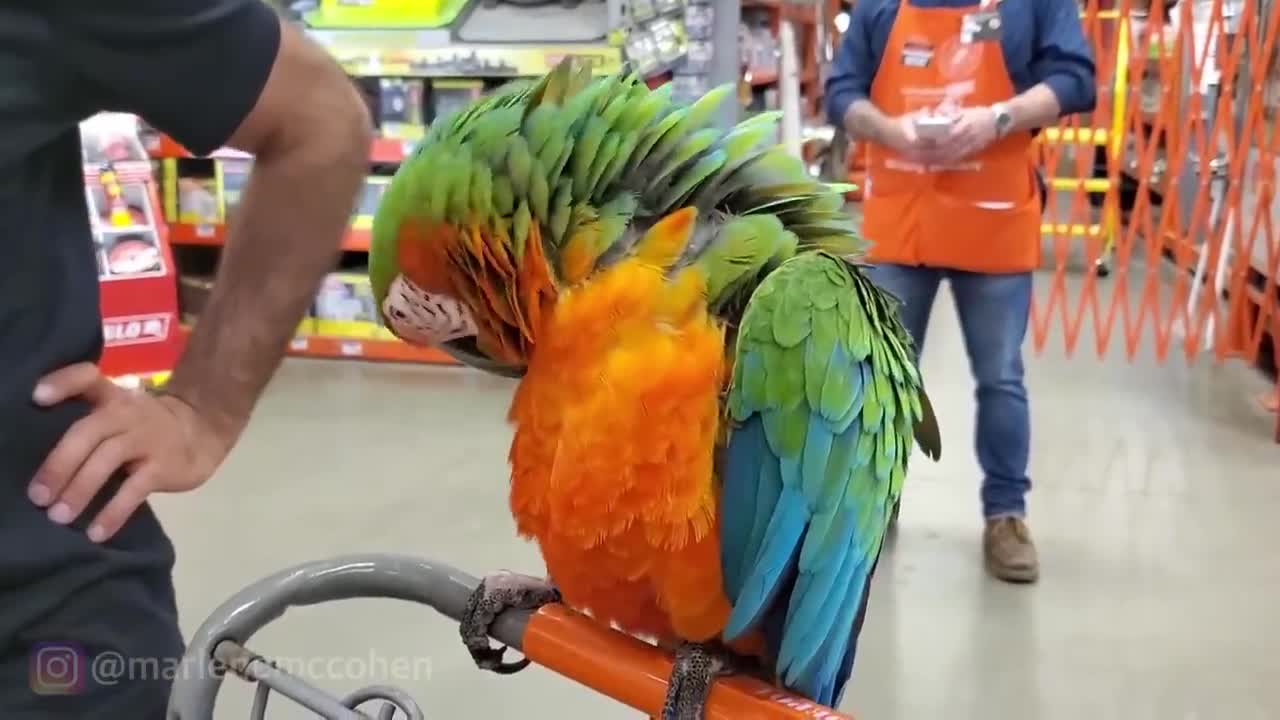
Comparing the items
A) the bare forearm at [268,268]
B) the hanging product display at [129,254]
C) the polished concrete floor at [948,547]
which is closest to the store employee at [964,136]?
the polished concrete floor at [948,547]

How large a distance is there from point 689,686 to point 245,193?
423mm

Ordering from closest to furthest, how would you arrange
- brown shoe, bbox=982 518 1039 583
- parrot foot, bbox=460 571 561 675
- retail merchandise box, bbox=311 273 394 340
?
parrot foot, bbox=460 571 561 675 < brown shoe, bbox=982 518 1039 583 < retail merchandise box, bbox=311 273 394 340

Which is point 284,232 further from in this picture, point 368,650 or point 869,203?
point 869,203

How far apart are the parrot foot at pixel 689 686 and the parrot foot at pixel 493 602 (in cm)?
14

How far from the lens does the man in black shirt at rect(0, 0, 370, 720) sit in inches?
22.3

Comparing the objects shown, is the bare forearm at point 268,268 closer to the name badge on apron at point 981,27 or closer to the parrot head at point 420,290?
the parrot head at point 420,290

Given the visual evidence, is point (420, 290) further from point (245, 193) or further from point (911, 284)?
point (911, 284)

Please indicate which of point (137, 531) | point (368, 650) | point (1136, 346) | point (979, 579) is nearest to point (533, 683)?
point (368, 650)

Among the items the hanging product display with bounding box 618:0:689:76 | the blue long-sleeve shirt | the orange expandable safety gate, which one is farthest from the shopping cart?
the orange expandable safety gate

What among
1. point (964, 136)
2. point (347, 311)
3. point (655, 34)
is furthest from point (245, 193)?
point (347, 311)

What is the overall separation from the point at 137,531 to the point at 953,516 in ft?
6.80

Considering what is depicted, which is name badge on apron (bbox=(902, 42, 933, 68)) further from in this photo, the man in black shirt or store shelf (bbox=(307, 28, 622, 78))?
the man in black shirt

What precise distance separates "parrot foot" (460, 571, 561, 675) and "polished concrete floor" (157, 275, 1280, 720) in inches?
38.0

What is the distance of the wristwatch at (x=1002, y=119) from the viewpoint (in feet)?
6.24
